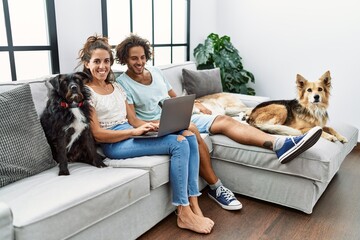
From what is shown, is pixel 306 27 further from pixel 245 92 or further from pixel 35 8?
pixel 35 8

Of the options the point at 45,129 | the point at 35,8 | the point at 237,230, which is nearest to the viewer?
the point at 45,129

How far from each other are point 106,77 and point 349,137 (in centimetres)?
189

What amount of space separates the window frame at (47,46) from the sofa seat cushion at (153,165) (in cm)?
102

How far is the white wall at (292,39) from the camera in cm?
336

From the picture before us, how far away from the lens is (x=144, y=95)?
232 cm

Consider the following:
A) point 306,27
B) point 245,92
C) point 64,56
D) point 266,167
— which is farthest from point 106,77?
point 306,27

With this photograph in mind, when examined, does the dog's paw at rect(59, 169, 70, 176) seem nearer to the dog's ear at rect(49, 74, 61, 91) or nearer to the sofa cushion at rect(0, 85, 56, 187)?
the sofa cushion at rect(0, 85, 56, 187)

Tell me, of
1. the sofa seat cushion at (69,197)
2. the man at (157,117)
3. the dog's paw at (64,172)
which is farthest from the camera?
the man at (157,117)

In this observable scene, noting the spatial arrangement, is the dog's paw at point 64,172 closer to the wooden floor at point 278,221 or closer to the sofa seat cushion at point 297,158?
the wooden floor at point 278,221

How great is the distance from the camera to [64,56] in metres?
2.56

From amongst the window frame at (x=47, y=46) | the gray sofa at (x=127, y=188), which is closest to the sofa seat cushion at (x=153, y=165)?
the gray sofa at (x=127, y=188)

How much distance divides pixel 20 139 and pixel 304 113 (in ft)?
6.36

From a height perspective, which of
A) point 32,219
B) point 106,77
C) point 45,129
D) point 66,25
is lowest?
point 32,219

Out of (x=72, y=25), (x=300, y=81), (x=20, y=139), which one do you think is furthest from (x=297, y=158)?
(x=72, y=25)
